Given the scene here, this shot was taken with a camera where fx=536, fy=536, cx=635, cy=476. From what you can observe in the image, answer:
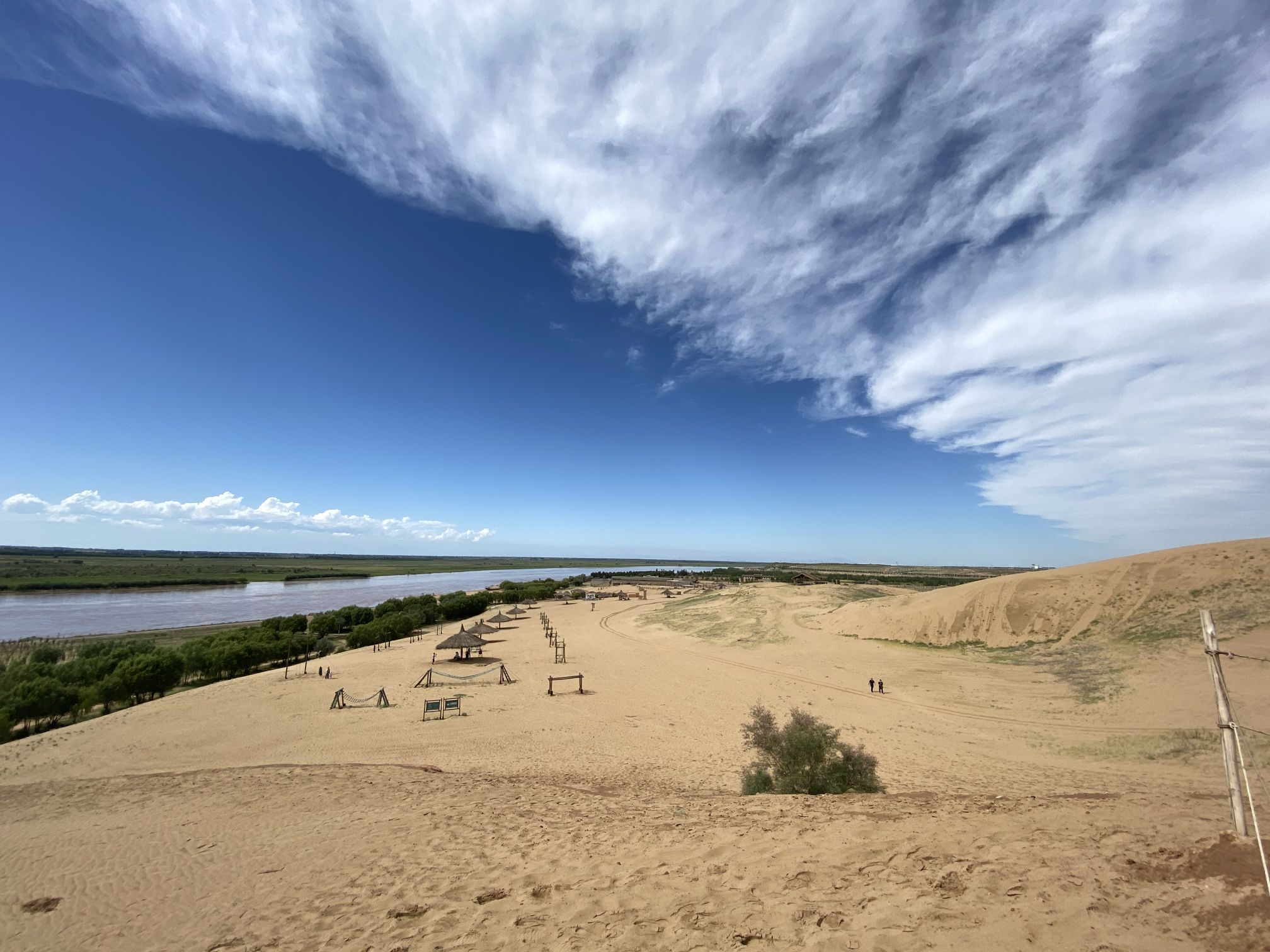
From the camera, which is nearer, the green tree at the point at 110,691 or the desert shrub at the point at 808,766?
the desert shrub at the point at 808,766

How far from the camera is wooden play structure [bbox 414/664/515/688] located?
22.6 m

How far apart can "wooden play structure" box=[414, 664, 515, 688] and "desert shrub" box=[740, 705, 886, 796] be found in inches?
584

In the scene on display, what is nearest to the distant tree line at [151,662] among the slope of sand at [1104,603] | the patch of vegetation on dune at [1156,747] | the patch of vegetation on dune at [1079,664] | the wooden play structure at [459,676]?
the wooden play structure at [459,676]

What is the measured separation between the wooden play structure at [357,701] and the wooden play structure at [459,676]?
75.4 inches

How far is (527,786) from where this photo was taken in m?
10.8

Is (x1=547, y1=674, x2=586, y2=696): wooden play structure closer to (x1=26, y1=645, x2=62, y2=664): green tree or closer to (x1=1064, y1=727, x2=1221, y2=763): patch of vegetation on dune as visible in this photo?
(x1=1064, y1=727, x2=1221, y2=763): patch of vegetation on dune

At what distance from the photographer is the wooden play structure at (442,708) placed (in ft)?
57.8

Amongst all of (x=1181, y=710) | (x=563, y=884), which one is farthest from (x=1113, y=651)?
(x=563, y=884)

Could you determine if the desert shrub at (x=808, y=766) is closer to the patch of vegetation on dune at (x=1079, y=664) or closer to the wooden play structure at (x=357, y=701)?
the patch of vegetation on dune at (x=1079, y=664)

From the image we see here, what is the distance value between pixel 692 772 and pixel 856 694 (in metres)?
10.9

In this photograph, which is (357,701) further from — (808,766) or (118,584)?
(118,584)

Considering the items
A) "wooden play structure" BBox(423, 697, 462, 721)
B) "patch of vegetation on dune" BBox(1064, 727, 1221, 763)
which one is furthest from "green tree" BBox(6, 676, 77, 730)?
"patch of vegetation on dune" BBox(1064, 727, 1221, 763)

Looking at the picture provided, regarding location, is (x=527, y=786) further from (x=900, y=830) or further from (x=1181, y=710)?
(x=1181, y=710)

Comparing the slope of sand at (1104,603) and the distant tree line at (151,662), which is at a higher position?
the slope of sand at (1104,603)
